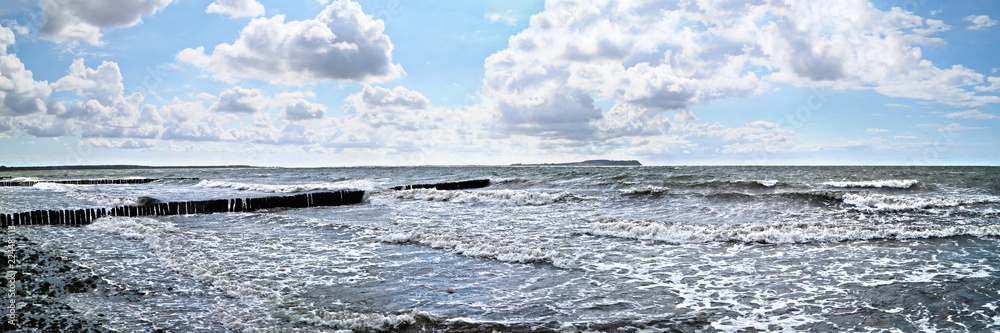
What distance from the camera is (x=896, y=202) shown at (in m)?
19.2

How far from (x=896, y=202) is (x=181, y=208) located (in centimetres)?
2755

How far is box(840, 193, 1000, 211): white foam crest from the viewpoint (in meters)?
18.5

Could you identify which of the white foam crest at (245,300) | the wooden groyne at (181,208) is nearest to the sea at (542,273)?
the white foam crest at (245,300)


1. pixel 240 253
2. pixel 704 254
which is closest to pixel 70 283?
pixel 240 253

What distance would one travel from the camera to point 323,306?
Result: 712 centimetres

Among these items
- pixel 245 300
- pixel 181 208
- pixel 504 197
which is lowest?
pixel 245 300

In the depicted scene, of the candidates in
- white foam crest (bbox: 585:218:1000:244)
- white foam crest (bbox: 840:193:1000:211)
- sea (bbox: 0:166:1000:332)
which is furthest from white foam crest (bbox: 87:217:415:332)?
white foam crest (bbox: 840:193:1000:211)

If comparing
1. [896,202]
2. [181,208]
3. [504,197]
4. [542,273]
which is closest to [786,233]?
[542,273]

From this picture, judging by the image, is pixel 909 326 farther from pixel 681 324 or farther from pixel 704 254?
pixel 704 254

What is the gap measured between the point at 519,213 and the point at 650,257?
9379 mm

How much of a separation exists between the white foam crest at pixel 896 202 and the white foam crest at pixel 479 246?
14.8 metres

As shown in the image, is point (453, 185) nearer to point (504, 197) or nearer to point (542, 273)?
point (504, 197)

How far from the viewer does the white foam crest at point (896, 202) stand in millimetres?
18531

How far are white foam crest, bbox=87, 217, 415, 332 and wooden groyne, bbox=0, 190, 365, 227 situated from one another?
755 centimetres
